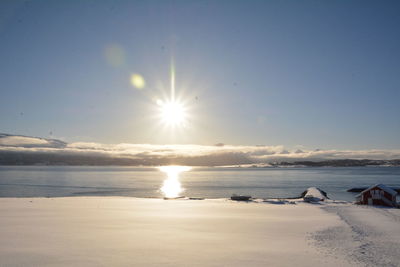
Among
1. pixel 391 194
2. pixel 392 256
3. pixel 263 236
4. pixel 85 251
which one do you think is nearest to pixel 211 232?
pixel 263 236

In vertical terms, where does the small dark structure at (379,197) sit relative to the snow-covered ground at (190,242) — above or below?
below

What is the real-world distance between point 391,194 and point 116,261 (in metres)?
53.6

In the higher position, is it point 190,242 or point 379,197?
point 190,242

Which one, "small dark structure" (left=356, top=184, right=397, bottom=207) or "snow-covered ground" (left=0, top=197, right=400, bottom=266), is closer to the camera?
"snow-covered ground" (left=0, top=197, right=400, bottom=266)

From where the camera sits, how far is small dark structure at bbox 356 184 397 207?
54938 millimetres

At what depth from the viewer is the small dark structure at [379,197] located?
54.9 m

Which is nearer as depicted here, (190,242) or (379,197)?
(190,242)

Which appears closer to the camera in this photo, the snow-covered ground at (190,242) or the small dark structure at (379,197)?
the snow-covered ground at (190,242)

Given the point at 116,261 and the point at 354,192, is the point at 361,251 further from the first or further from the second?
the point at 354,192

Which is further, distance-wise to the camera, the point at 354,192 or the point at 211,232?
the point at 354,192

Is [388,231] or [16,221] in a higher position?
[16,221]

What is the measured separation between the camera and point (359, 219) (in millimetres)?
30375

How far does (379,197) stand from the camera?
55656mm

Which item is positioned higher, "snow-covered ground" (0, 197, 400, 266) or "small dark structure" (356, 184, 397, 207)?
"snow-covered ground" (0, 197, 400, 266)
